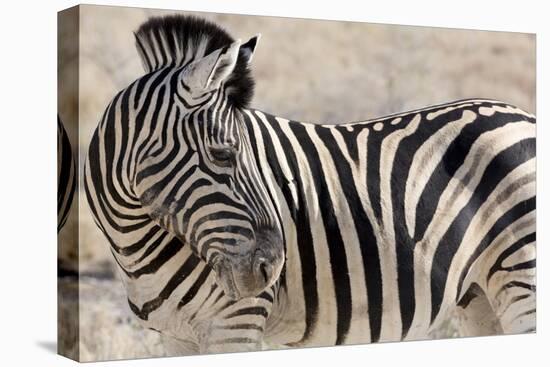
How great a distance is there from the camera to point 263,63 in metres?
7.82

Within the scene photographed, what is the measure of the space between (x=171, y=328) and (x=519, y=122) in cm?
337

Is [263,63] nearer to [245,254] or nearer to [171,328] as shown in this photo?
[245,254]

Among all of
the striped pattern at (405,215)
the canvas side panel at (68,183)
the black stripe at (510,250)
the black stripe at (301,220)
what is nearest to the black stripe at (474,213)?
the striped pattern at (405,215)

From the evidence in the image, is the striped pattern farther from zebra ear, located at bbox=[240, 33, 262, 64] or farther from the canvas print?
zebra ear, located at bbox=[240, 33, 262, 64]

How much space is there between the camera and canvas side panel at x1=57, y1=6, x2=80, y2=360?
7.25 metres

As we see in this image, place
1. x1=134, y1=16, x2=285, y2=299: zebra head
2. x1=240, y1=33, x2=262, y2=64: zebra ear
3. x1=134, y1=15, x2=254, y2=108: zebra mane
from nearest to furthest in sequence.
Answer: x1=134, y1=16, x2=285, y2=299: zebra head < x1=134, y1=15, x2=254, y2=108: zebra mane < x1=240, y1=33, x2=262, y2=64: zebra ear

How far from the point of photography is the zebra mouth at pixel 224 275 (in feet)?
23.8

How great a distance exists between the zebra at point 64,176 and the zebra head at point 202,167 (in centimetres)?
51

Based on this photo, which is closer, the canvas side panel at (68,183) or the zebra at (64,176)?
the canvas side panel at (68,183)

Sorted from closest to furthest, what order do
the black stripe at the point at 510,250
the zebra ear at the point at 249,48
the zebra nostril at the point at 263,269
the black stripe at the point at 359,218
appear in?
the zebra nostril at the point at 263,269
the zebra ear at the point at 249,48
the black stripe at the point at 359,218
the black stripe at the point at 510,250

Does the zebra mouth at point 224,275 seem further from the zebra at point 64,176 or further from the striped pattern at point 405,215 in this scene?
the zebra at point 64,176

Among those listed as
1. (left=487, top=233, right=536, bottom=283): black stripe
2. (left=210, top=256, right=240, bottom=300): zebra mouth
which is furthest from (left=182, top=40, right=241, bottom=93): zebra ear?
(left=487, top=233, right=536, bottom=283): black stripe

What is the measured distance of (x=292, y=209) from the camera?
25.6 feet

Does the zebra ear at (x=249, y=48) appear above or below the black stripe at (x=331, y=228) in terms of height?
above
